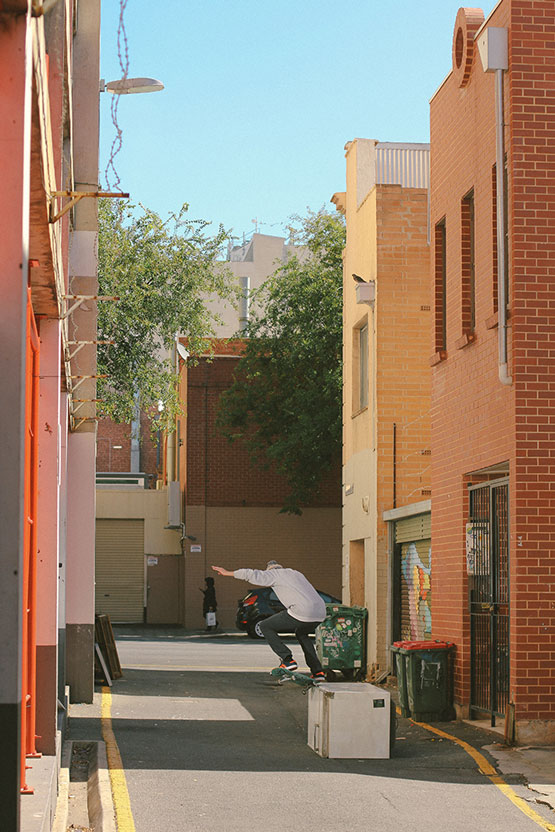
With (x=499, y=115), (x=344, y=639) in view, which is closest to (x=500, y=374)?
(x=499, y=115)

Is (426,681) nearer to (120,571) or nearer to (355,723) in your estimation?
(355,723)

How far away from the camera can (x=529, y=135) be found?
12320mm

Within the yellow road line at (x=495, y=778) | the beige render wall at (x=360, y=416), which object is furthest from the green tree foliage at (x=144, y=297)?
the yellow road line at (x=495, y=778)

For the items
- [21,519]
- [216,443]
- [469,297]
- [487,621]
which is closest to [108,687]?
[487,621]

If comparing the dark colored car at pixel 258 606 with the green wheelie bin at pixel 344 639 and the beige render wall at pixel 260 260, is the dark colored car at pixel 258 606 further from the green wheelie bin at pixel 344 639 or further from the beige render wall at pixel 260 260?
the beige render wall at pixel 260 260

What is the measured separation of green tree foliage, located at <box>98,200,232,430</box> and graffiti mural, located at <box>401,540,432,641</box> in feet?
32.0

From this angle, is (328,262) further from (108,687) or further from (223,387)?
(108,687)

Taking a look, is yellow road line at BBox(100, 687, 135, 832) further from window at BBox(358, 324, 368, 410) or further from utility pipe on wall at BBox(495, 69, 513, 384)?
window at BBox(358, 324, 368, 410)

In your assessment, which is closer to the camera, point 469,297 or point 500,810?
point 500,810

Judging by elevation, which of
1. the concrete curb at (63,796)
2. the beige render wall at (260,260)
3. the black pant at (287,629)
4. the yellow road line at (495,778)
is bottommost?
the yellow road line at (495,778)

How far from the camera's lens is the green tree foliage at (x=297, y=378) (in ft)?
110

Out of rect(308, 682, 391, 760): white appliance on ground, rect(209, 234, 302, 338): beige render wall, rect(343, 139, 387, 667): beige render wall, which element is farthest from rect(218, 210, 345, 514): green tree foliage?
rect(308, 682, 391, 760): white appliance on ground

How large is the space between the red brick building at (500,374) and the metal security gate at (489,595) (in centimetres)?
2

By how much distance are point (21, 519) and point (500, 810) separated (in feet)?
18.0
